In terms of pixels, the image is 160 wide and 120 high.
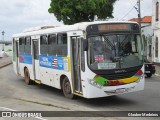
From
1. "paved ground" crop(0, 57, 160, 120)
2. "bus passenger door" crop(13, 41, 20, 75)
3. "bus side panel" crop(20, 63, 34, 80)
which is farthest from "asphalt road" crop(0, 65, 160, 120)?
"bus passenger door" crop(13, 41, 20, 75)

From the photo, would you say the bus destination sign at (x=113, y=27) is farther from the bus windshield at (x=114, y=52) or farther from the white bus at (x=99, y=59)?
the bus windshield at (x=114, y=52)

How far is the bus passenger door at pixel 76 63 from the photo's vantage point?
43.2ft

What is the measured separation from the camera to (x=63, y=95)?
15406 millimetres

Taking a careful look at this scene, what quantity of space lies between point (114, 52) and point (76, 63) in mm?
1548

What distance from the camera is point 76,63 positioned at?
43.9ft

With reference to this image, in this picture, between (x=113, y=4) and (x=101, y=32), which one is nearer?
(x=101, y=32)

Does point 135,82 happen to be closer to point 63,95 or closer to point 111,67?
point 111,67

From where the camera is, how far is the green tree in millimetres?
43344

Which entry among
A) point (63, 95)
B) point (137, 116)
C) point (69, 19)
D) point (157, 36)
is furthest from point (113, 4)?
point (137, 116)

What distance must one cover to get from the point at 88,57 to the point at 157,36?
27244mm

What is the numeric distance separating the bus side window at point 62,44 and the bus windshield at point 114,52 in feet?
6.52

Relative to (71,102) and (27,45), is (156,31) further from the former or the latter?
(71,102)

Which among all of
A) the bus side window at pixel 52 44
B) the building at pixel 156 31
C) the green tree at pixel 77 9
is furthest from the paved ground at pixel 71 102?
the green tree at pixel 77 9

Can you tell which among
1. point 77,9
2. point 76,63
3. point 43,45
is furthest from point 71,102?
point 77,9
